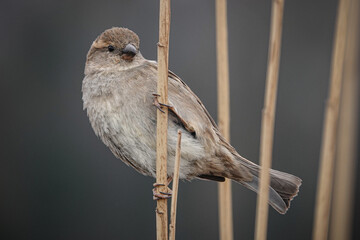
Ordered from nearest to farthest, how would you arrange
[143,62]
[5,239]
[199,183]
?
[143,62] → [5,239] → [199,183]

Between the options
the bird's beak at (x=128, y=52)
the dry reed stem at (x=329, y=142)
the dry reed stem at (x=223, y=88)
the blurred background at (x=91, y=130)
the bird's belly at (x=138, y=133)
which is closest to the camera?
the dry reed stem at (x=329, y=142)

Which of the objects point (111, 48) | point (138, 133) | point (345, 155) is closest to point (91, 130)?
point (111, 48)

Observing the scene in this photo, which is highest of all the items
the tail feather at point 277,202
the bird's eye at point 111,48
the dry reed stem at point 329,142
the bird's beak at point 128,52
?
the bird's eye at point 111,48

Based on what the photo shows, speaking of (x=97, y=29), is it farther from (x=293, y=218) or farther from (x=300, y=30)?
(x=293, y=218)

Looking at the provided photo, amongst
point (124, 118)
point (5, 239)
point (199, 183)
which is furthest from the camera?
point (199, 183)

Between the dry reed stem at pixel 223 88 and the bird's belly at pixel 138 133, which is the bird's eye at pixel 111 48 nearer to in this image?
the bird's belly at pixel 138 133

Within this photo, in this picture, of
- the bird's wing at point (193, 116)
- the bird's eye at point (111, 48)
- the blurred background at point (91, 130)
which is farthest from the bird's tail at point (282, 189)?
the blurred background at point (91, 130)

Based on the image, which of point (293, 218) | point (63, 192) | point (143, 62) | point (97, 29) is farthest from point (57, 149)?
point (293, 218)

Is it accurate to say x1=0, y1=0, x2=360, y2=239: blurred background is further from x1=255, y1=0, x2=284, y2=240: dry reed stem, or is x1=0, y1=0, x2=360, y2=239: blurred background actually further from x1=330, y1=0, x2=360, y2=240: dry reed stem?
x1=255, y1=0, x2=284, y2=240: dry reed stem
